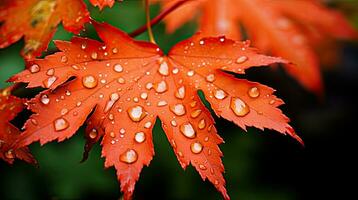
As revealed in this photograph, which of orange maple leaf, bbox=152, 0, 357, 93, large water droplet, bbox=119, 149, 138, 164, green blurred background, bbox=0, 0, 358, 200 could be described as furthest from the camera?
green blurred background, bbox=0, 0, 358, 200

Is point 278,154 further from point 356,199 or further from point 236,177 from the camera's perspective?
point 356,199

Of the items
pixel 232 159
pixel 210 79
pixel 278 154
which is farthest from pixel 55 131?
pixel 278 154

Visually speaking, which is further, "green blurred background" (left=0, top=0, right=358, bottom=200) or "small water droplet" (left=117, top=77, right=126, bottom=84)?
"green blurred background" (left=0, top=0, right=358, bottom=200)

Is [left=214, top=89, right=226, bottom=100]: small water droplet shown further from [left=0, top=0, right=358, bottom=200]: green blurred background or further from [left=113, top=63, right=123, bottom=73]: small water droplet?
[left=0, top=0, right=358, bottom=200]: green blurred background

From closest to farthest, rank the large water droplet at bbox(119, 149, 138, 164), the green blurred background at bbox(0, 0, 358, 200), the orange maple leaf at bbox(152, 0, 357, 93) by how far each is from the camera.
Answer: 1. the large water droplet at bbox(119, 149, 138, 164)
2. the orange maple leaf at bbox(152, 0, 357, 93)
3. the green blurred background at bbox(0, 0, 358, 200)

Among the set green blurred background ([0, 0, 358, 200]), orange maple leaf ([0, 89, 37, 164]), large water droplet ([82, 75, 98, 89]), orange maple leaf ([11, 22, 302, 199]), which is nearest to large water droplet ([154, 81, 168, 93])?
orange maple leaf ([11, 22, 302, 199])

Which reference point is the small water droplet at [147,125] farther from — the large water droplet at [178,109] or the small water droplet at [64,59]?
the small water droplet at [64,59]

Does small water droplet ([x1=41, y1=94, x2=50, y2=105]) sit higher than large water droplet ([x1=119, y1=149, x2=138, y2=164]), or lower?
higher
